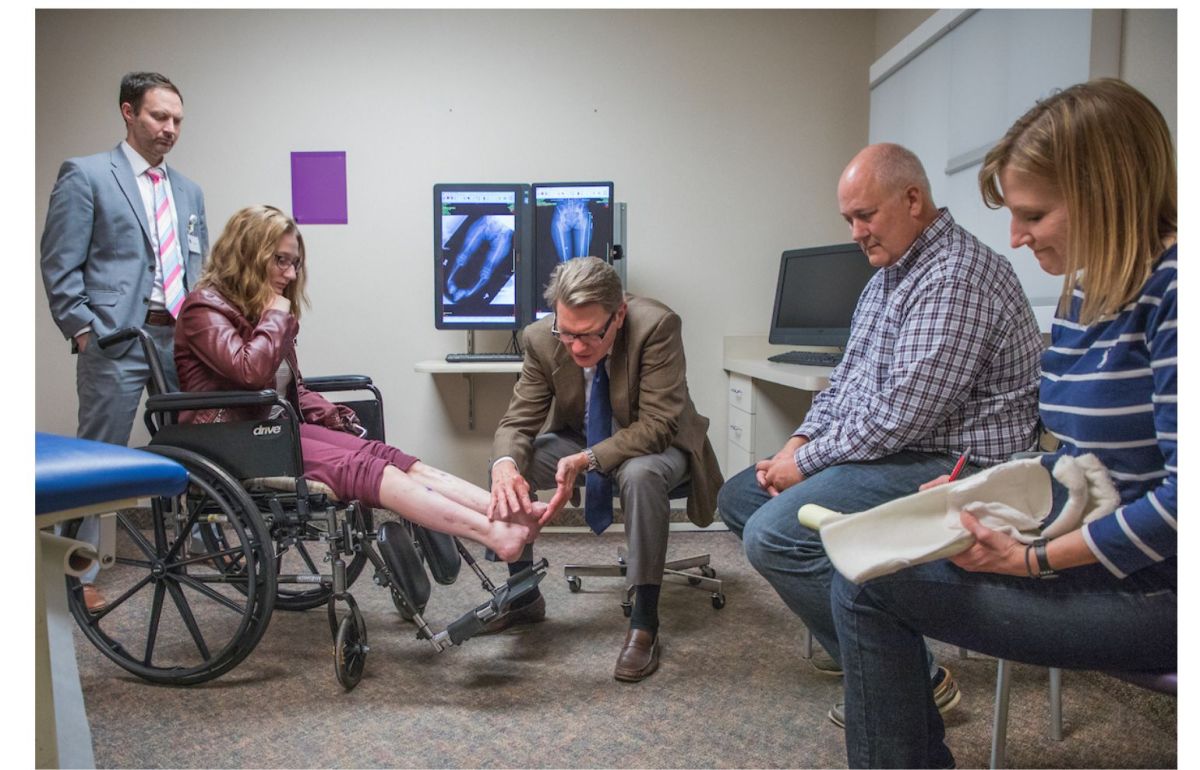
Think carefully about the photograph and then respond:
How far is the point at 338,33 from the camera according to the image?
11.3ft

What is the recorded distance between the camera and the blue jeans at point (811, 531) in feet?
5.05

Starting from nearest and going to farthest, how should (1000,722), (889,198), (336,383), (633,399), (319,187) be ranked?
(1000,722), (889,198), (633,399), (336,383), (319,187)

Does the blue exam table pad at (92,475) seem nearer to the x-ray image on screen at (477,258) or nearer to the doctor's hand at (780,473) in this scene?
the doctor's hand at (780,473)

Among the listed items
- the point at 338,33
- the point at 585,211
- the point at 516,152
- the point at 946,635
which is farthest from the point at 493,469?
the point at 338,33

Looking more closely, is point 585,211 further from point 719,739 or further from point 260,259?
point 719,739

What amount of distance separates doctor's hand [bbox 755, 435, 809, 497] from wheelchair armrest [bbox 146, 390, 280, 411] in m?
1.10

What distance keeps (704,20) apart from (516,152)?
1.00 m

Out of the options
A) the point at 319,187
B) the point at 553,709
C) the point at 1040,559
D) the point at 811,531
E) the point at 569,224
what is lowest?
the point at 553,709

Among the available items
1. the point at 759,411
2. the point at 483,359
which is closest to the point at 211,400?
the point at 483,359

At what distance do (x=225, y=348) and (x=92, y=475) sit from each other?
1.18 metres

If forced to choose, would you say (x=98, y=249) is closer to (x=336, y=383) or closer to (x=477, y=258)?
(x=336, y=383)

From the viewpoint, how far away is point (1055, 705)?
156 cm

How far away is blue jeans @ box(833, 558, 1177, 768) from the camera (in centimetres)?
95

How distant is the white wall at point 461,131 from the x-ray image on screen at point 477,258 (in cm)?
29
